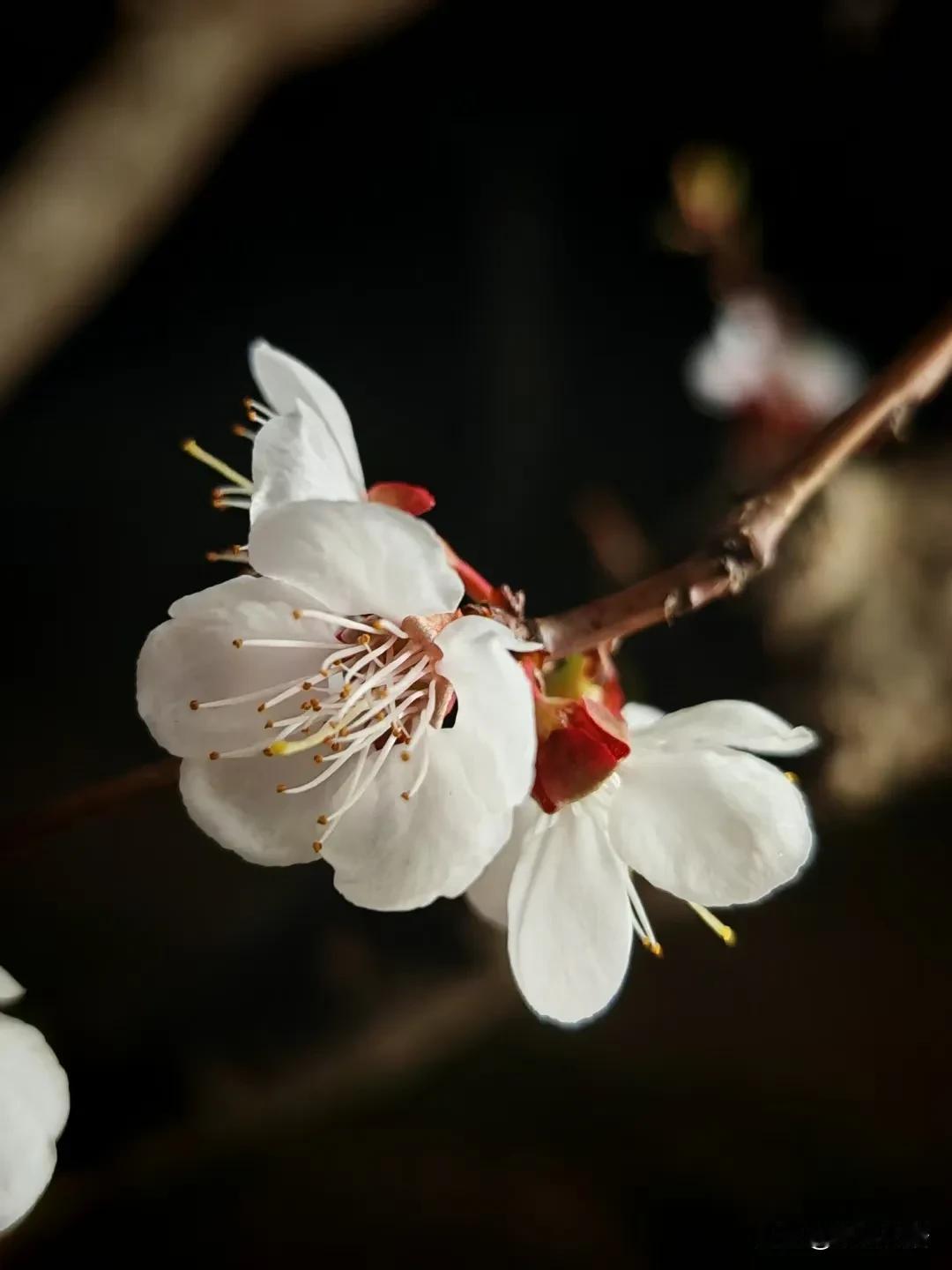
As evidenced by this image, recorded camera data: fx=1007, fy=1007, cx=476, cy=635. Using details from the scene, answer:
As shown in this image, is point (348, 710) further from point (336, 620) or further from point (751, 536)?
point (751, 536)

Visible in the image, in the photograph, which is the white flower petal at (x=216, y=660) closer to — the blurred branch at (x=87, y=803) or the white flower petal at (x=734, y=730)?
the blurred branch at (x=87, y=803)

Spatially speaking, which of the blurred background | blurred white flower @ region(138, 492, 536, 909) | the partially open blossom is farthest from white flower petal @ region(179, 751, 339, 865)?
the blurred background

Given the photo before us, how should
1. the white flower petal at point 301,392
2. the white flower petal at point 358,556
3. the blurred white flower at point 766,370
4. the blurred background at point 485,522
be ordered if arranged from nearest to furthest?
the white flower petal at point 358,556 < the white flower petal at point 301,392 < the blurred background at point 485,522 < the blurred white flower at point 766,370

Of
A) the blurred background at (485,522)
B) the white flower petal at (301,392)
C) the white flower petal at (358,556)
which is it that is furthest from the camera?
the blurred background at (485,522)

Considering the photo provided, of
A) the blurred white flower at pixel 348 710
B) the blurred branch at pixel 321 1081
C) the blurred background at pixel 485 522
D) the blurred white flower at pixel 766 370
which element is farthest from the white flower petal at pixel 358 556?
the blurred white flower at pixel 766 370

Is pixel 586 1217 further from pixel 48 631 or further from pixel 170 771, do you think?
pixel 48 631

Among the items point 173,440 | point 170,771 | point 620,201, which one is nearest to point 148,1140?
point 170,771

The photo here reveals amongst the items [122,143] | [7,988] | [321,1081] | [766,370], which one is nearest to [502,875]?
[7,988]
